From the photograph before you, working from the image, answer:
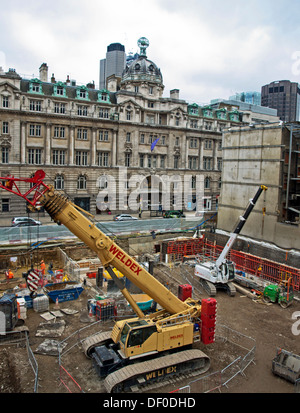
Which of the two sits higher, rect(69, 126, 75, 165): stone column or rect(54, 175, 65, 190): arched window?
rect(69, 126, 75, 165): stone column

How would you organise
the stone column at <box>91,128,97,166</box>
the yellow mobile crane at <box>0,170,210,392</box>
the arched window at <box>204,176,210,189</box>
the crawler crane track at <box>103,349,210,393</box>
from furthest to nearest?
the arched window at <box>204,176,210,189</box> → the stone column at <box>91,128,97,166</box> → the yellow mobile crane at <box>0,170,210,392</box> → the crawler crane track at <box>103,349,210,393</box>

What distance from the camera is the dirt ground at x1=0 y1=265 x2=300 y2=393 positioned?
1360 centimetres

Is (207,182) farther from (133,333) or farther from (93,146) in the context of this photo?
(133,333)

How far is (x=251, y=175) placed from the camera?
109 ft

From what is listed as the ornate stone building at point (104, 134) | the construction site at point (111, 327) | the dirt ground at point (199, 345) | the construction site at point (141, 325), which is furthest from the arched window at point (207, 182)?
the dirt ground at point (199, 345)

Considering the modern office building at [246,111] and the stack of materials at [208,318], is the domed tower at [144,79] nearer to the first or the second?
the modern office building at [246,111]

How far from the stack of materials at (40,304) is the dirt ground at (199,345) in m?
0.28

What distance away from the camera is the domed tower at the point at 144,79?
175 feet

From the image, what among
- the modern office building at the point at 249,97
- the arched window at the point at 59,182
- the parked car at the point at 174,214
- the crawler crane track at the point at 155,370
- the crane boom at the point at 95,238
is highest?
the modern office building at the point at 249,97

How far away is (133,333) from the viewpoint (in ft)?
44.9

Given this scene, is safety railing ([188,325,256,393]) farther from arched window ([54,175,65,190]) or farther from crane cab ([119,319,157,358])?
arched window ([54,175,65,190])

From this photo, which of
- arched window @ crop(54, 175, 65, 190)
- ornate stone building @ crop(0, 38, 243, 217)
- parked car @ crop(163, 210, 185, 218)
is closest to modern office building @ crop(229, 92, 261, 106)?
ornate stone building @ crop(0, 38, 243, 217)

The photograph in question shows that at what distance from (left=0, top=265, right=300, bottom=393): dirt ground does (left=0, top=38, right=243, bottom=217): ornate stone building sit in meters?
27.0

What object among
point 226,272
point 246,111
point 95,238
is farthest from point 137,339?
point 246,111
